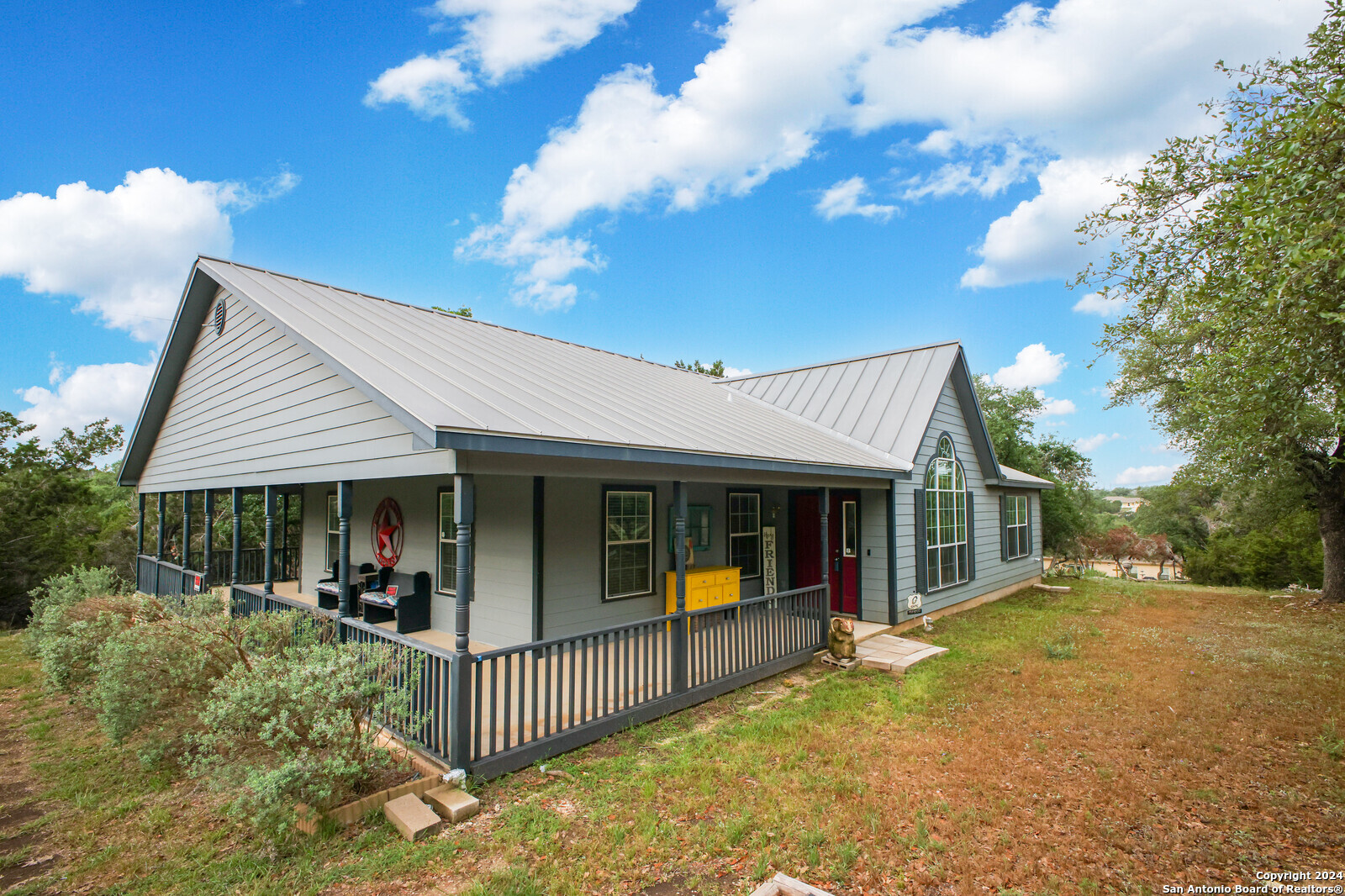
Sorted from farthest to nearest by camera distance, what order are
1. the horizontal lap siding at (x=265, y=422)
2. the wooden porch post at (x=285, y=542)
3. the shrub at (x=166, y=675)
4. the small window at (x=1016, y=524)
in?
1. the small window at (x=1016, y=524)
2. the wooden porch post at (x=285, y=542)
3. the horizontal lap siding at (x=265, y=422)
4. the shrub at (x=166, y=675)

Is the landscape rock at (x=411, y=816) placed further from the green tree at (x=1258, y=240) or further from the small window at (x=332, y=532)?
the small window at (x=332, y=532)

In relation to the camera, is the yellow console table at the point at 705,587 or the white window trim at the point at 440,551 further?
the white window trim at the point at 440,551

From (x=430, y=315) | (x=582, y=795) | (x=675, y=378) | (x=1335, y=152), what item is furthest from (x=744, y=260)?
(x=582, y=795)

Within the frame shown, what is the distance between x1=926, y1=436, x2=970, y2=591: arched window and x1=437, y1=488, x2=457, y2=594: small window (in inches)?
314

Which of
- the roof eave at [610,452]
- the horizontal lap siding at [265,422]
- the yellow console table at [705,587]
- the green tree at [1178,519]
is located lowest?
the green tree at [1178,519]

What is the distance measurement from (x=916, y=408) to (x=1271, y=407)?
15.3 ft

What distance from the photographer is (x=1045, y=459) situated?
98.6ft

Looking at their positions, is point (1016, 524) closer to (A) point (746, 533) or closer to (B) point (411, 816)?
(A) point (746, 533)

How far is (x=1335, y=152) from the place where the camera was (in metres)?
4.67

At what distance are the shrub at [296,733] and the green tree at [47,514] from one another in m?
15.3

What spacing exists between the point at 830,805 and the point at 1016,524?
13708mm

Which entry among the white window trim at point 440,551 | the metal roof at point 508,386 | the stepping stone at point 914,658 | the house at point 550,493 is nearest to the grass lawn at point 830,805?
the stepping stone at point 914,658

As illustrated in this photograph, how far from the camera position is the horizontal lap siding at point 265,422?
5.68 m

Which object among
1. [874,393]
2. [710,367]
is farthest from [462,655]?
[710,367]
